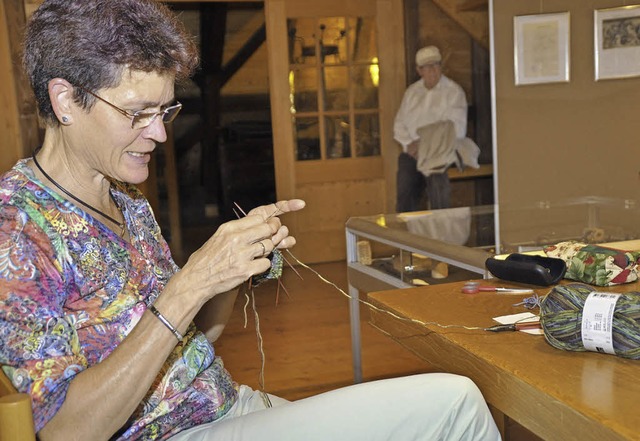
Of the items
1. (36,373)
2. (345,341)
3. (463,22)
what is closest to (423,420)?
(36,373)

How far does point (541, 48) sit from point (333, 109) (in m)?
1.63

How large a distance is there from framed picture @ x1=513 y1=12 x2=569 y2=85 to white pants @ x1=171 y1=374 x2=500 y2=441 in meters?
3.92

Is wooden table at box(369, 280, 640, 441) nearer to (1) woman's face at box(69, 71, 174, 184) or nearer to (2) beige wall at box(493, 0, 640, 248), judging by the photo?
(1) woman's face at box(69, 71, 174, 184)

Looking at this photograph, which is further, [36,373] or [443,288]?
[443,288]

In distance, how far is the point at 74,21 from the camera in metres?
1.29

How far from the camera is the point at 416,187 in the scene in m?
5.76

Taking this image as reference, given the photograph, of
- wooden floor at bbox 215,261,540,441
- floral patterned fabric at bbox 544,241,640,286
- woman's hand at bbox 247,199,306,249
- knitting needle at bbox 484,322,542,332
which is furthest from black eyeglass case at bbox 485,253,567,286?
wooden floor at bbox 215,261,540,441

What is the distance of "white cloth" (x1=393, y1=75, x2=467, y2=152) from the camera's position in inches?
217

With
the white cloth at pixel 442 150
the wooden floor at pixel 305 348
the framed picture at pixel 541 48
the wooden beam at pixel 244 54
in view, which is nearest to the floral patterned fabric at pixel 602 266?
the wooden floor at pixel 305 348

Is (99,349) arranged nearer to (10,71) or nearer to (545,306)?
(545,306)

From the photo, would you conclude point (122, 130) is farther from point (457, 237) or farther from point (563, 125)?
point (563, 125)

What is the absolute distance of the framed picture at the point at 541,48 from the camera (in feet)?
15.5

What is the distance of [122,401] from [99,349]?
14 cm

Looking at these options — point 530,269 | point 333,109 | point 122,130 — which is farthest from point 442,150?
point 122,130
